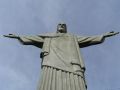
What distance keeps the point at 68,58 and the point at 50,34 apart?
70.9 inches

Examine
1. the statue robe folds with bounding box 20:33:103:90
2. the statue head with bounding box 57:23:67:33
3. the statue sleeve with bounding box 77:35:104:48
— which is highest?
the statue head with bounding box 57:23:67:33

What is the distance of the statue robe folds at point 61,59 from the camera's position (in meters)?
13.6

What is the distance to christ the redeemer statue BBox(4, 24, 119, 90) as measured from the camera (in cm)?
1366

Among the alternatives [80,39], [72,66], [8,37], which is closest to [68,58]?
[72,66]

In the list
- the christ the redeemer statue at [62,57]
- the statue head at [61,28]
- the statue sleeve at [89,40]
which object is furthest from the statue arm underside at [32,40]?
the statue sleeve at [89,40]

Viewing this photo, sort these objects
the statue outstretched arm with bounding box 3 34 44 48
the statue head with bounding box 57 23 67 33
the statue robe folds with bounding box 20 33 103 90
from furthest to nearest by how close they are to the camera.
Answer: the statue head with bounding box 57 23 67 33 < the statue outstretched arm with bounding box 3 34 44 48 < the statue robe folds with bounding box 20 33 103 90

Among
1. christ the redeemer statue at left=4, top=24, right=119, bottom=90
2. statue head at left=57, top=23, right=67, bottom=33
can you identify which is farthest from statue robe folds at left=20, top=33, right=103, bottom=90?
statue head at left=57, top=23, right=67, bottom=33

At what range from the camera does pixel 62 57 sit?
14.7 m

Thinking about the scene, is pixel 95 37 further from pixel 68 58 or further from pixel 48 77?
pixel 48 77

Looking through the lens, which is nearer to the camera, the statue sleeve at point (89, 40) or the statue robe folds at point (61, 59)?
the statue robe folds at point (61, 59)

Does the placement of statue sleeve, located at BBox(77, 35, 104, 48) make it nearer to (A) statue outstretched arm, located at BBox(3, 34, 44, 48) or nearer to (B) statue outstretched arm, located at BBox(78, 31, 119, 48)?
(B) statue outstretched arm, located at BBox(78, 31, 119, 48)

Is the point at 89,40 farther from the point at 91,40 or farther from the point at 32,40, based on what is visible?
the point at 32,40

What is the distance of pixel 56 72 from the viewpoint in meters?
14.1

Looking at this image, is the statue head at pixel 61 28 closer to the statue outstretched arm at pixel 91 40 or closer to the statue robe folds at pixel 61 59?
the statue robe folds at pixel 61 59
